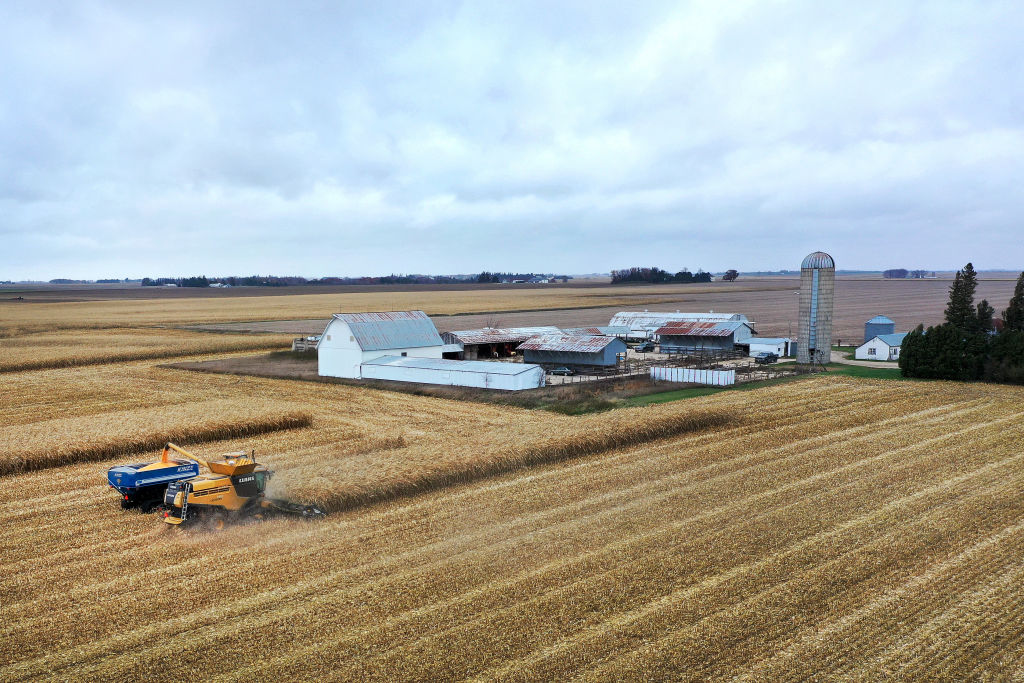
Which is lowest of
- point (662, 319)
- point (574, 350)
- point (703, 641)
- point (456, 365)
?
point (703, 641)

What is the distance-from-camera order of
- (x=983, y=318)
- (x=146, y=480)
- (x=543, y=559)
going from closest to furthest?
(x=543, y=559) < (x=146, y=480) < (x=983, y=318)

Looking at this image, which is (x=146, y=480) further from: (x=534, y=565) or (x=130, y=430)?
(x=534, y=565)

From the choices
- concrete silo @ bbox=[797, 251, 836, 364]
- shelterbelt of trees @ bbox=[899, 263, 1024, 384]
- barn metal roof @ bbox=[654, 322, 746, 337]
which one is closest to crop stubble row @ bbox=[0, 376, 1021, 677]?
shelterbelt of trees @ bbox=[899, 263, 1024, 384]

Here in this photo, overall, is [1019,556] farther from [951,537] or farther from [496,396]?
[496,396]

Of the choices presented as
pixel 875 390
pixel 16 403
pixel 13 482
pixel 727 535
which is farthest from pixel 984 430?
pixel 16 403

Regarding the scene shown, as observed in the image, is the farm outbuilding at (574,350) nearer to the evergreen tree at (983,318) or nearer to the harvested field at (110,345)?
the harvested field at (110,345)

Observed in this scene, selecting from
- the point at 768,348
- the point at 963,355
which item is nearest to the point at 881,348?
the point at 768,348

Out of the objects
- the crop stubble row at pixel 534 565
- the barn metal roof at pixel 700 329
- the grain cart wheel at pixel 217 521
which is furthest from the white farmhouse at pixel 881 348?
the grain cart wheel at pixel 217 521
